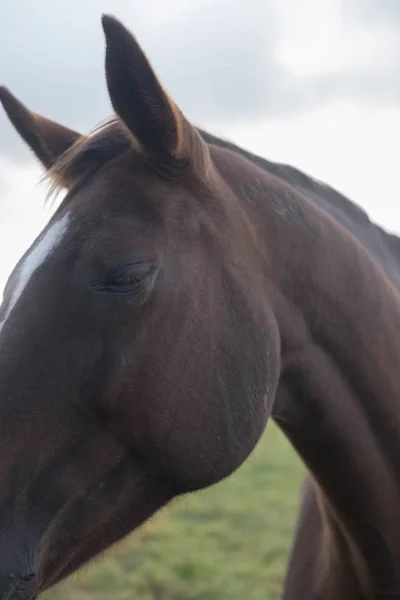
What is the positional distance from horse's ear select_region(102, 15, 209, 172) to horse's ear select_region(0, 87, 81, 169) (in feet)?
1.90

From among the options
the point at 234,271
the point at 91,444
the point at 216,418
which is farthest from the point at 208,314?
the point at 91,444

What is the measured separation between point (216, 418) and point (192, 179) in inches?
29.0

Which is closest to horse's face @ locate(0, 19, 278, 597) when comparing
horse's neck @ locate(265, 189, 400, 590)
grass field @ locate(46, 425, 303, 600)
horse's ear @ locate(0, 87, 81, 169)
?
horse's neck @ locate(265, 189, 400, 590)

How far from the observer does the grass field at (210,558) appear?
5277 mm

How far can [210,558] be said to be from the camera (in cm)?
592

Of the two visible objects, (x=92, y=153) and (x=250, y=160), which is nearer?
(x=92, y=153)

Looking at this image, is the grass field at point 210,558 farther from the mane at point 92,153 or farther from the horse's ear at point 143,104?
the horse's ear at point 143,104

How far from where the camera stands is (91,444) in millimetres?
1963

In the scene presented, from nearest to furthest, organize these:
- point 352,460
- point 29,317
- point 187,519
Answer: point 29,317
point 352,460
point 187,519

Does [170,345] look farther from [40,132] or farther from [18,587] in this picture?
[40,132]

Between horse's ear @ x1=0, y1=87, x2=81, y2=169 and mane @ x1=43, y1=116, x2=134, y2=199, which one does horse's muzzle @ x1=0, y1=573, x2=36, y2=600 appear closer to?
mane @ x1=43, y1=116, x2=134, y2=199

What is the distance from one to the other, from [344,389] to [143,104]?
3.78ft

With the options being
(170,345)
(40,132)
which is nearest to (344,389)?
(170,345)

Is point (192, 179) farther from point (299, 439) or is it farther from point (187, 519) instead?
point (187, 519)
